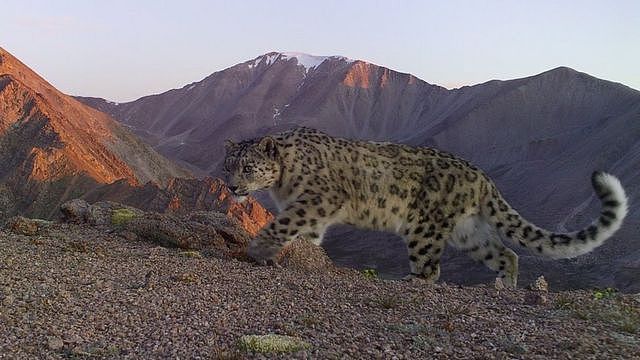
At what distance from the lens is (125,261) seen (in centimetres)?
1109

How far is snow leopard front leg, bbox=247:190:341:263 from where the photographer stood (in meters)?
11.9

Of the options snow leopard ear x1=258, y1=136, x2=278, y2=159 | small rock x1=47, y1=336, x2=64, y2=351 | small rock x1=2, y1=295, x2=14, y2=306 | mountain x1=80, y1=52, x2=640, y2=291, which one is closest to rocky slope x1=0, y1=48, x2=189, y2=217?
mountain x1=80, y1=52, x2=640, y2=291

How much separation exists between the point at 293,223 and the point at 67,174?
76588 millimetres

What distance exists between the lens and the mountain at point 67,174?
7475 centimetres

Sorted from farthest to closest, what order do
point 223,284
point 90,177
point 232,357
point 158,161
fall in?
point 158,161
point 90,177
point 223,284
point 232,357

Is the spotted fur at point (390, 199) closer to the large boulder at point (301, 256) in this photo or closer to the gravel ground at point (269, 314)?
the large boulder at point (301, 256)

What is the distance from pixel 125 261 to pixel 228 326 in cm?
Answer: 400

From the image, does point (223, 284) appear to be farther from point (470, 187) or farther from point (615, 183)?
point (615, 183)

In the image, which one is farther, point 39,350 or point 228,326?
point 228,326

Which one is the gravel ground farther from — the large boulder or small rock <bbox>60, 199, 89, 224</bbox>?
small rock <bbox>60, 199, 89, 224</bbox>

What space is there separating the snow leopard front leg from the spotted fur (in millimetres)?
17

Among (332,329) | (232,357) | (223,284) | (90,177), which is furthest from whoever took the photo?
(90,177)

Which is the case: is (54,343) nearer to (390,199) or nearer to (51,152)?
(390,199)

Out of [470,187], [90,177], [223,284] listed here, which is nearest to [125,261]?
[223,284]
